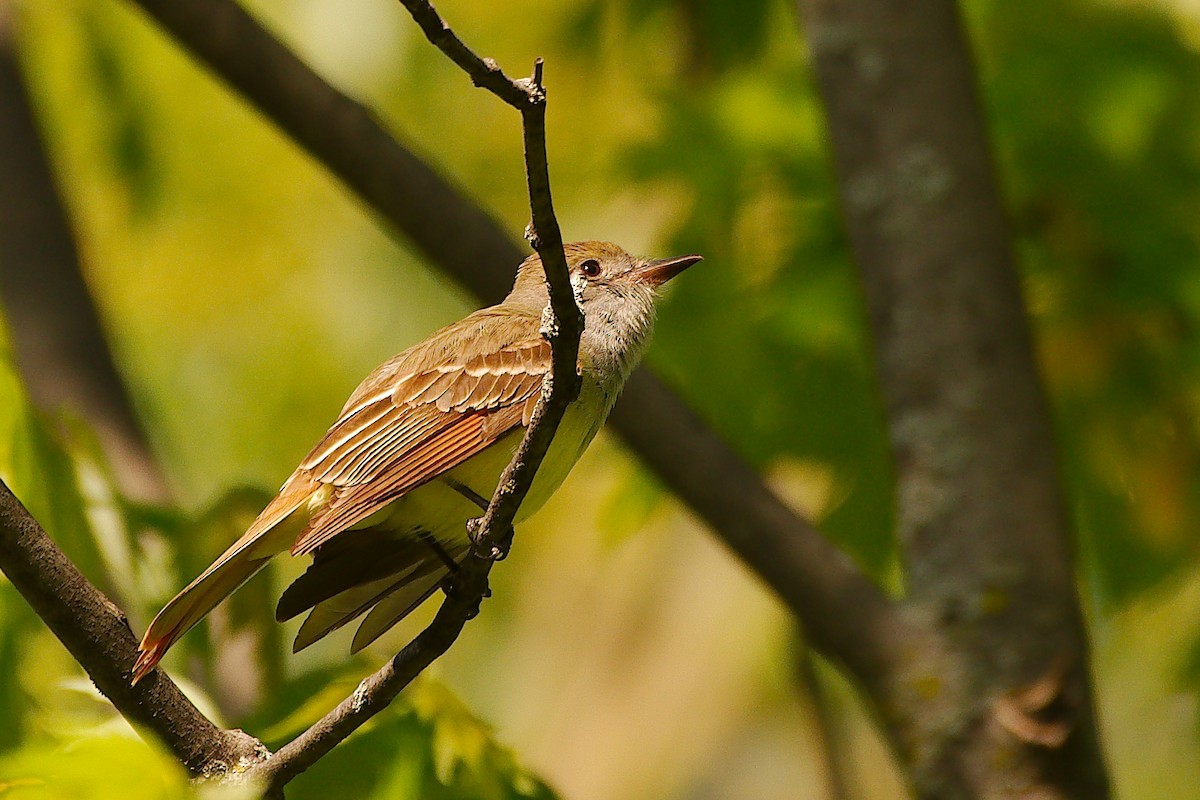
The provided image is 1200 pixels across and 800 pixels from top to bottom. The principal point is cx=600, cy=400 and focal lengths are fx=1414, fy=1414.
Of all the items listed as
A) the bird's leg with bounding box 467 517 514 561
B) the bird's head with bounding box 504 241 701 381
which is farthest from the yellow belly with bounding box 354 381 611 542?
the bird's leg with bounding box 467 517 514 561

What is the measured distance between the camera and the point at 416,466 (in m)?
3.46

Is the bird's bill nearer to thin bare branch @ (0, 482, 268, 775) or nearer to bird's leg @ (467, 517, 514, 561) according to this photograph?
bird's leg @ (467, 517, 514, 561)

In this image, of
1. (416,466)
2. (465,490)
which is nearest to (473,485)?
(465,490)

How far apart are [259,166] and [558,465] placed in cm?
770

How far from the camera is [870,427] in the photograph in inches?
192

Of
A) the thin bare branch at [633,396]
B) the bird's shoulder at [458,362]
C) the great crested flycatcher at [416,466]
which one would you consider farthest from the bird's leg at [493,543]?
the thin bare branch at [633,396]

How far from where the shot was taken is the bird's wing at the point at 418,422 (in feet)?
11.2

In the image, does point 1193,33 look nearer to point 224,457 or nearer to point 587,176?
point 587,176

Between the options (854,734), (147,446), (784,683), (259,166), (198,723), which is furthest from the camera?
(259,166)

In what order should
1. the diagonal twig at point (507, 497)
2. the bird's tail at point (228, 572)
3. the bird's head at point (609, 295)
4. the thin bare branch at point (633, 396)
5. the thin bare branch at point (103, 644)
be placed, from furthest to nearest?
the thin bare branch at point (633, 396) → the bird's head at point (609, 295) → the bird's tail at point (228, 572) → the thin bare branch at point (103, 644) → the diagonal twig at point (507, 497)

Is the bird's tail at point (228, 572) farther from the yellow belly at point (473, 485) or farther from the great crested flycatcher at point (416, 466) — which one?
the yellow belly at point (473, 485)

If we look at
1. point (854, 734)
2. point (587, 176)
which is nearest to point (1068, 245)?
point (587, 176)

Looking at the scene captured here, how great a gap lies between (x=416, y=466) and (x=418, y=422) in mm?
207

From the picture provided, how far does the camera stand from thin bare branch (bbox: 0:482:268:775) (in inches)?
102
